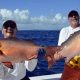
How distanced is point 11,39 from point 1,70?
0.64 meters

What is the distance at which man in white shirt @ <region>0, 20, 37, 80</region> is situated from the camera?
5668 millimetres

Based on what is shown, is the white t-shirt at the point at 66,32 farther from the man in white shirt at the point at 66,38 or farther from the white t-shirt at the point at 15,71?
the white t-shirt at the point at 15,71

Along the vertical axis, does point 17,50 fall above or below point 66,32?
below

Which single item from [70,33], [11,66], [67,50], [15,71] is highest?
[70,33]

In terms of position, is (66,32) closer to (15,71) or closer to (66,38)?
(66,38)

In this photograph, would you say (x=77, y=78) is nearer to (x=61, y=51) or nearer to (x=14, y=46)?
(x=61, y=51)

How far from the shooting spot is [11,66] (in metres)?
5.74

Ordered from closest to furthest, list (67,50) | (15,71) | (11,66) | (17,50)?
(17,50)
(67,50)
(11,66)
(15,71)

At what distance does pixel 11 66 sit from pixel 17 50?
438mm

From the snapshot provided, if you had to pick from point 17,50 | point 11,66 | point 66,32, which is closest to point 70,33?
point 66,32

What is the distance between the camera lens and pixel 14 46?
17.7ft

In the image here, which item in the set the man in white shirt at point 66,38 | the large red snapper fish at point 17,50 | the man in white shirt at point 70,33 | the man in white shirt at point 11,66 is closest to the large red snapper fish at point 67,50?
the large red snapper fish at point 17,50

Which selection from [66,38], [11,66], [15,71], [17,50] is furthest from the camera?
[66,38]

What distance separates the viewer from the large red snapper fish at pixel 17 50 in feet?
17.6
